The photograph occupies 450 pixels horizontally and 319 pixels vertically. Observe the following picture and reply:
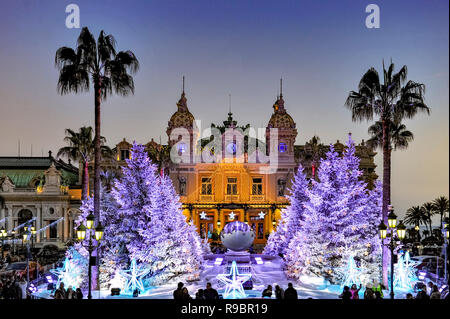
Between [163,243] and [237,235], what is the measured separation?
7.95 meters

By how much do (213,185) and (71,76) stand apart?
3539 centimetres

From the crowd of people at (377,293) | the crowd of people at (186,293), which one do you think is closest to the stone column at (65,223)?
the crowd of people at (377,293)

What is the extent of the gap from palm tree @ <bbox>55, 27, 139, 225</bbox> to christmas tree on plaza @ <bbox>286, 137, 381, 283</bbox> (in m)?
11.5

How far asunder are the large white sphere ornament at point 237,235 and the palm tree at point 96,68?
36.2ft

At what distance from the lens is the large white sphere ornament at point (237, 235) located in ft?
109

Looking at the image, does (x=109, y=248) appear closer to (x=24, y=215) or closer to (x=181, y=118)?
(x=181, y=118)

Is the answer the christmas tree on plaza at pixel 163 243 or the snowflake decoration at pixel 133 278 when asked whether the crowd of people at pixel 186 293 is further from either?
the christmas tree on plaza at pixel 163 243

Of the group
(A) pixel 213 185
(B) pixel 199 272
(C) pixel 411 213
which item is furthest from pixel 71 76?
(C) pixel 411 213

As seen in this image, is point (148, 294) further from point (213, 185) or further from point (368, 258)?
point (213, 185)

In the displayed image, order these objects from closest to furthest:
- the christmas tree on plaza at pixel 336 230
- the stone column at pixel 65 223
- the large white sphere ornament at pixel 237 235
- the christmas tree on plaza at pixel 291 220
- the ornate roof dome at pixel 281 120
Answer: the christmas tree on plaza at pixel 336 230, the large white sphere ornament at pixel 237 235, the christmas tree on plaza at pixel 291 220, the stone column at pixel 65 223, the ornate roof dome at pixel 281 120

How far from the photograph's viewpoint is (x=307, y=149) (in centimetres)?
6088

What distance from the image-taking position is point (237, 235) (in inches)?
1314

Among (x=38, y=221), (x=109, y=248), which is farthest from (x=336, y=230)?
(x=38, y=221)

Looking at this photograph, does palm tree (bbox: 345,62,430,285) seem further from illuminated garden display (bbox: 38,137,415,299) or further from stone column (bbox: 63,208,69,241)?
stone column (bbox: 63,208,69,241)
